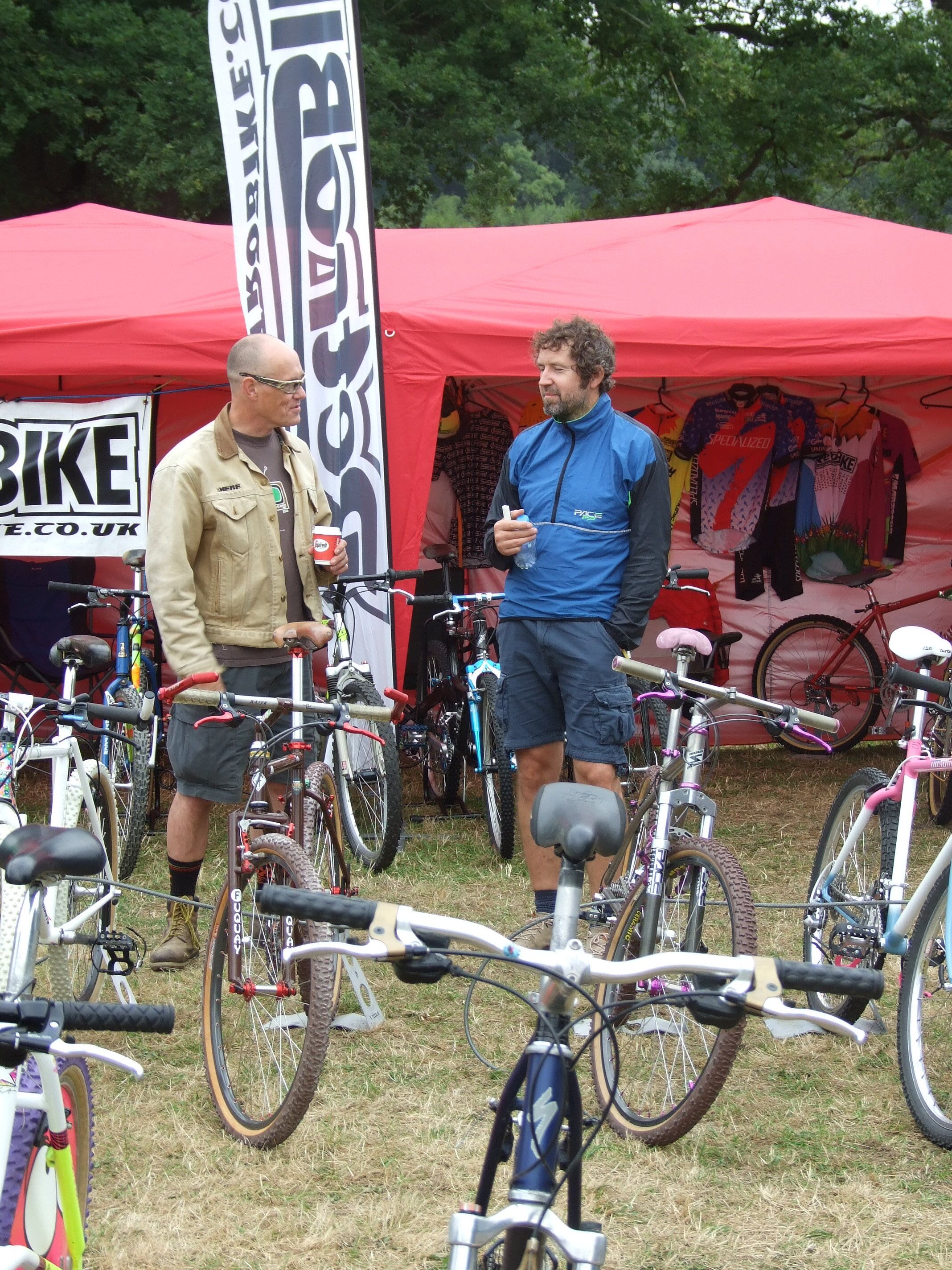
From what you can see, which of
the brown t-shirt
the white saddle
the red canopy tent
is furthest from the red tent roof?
the white saddle

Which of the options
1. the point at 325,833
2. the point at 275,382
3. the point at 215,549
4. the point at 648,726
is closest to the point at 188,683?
the point at 325,833

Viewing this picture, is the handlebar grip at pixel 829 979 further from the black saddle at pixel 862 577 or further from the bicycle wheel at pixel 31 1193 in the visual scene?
the black saddle at pixel 862 577

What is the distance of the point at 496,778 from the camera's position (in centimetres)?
639

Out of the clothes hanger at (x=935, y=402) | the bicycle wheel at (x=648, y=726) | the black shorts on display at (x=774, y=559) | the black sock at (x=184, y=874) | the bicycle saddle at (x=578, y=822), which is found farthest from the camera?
the black shorts on display at (x=774, y=559)

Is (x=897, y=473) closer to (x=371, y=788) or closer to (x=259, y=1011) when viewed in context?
(x=371, y=788)

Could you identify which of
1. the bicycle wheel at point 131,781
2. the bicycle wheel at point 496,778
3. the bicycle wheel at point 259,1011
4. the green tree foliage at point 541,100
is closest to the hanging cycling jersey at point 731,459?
the bicycle wheel at point 496,778

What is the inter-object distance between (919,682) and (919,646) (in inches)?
9.9

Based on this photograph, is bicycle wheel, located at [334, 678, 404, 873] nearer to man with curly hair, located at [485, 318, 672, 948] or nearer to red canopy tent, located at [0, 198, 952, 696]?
red canopy tent, located at [0, 198, 952, 696]

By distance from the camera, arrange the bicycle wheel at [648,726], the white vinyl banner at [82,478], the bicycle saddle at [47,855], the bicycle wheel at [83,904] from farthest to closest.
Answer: the bicycle wheel at [648,726] < the white vinyl banner at [82,478] < the bicycle wheel at [83,904] < the bicycle saddle at [47,855]

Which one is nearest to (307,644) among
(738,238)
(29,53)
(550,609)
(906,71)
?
(550,609)

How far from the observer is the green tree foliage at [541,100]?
16.2m

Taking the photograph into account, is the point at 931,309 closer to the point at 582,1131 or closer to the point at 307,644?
the point at 307,644

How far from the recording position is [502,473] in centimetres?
474

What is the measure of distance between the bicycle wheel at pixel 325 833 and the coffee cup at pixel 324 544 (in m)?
0.66
